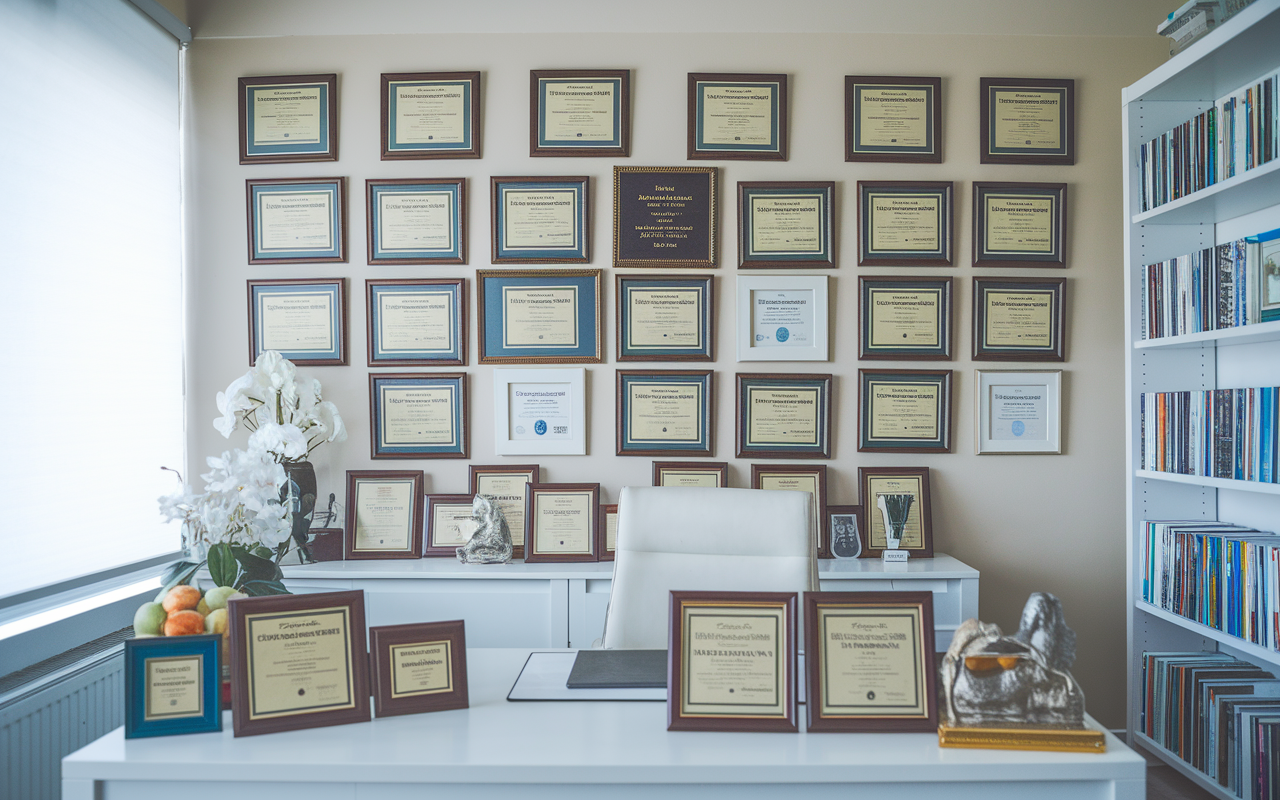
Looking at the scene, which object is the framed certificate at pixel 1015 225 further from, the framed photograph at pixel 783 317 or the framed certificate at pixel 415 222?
the framed certificate at pixel 415 222

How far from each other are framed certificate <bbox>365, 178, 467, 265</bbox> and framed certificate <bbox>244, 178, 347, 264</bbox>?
123mm

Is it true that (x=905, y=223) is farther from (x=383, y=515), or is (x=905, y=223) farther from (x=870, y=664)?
(x=383, y=515)

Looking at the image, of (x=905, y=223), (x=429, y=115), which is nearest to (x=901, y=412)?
(x=905, y=223)

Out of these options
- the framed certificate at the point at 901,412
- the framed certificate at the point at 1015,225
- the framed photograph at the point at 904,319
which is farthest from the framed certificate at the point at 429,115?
the framed certificate at the point at 1015,225

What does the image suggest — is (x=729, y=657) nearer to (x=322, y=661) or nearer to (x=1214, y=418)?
(x=322, y=661)

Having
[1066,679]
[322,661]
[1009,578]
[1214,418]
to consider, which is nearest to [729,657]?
[1066,679]

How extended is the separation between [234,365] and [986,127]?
115 inches

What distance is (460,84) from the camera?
2545 mm

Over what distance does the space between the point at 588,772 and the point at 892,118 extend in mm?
2434

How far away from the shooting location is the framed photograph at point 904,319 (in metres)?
2.54

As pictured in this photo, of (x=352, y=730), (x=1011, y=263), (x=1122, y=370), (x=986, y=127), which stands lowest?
(x=352, y=730)

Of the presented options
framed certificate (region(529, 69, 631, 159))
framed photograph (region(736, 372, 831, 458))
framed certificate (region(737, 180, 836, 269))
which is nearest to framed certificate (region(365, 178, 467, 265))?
framed certificate (region(529, 69, 631, 159))

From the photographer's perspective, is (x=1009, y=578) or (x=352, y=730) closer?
(x=352, y=730)

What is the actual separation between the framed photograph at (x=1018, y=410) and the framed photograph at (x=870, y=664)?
176 centimetres
